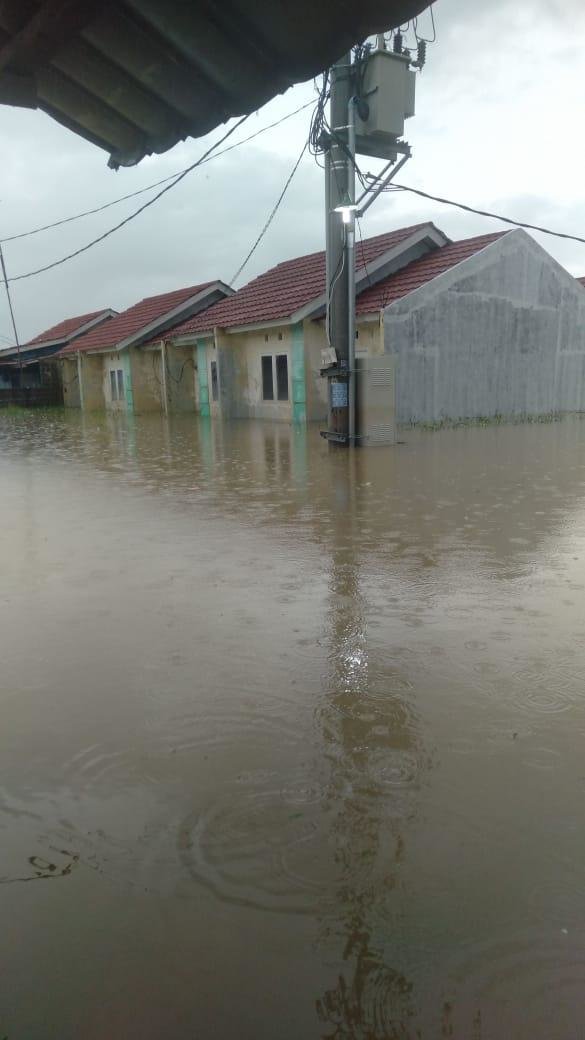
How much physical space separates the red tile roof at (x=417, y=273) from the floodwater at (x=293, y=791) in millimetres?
12524

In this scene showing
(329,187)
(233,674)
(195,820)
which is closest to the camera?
(195,820)

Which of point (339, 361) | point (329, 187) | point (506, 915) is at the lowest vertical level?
point (506, 915)

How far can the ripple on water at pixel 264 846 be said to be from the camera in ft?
6.47

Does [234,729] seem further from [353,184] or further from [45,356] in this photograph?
[45,356]

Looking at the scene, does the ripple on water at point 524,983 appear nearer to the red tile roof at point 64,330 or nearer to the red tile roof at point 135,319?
the red tile roof at point 135,319

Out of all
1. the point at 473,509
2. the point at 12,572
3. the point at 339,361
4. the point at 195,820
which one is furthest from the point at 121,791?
the point at 339,361

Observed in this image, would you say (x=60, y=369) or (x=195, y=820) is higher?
(x=60, y=369)

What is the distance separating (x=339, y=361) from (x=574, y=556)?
8.30 m

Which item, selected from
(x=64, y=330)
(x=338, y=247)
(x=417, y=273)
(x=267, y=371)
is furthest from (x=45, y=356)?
(x=338, y=247)

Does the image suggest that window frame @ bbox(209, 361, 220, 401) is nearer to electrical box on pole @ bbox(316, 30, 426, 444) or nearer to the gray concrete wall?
the gray concrete wall

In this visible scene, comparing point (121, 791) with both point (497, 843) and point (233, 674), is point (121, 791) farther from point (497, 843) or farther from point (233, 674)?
point (497, 843)

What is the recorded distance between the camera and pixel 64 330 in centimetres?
3906

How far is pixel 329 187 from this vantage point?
41.4 ft

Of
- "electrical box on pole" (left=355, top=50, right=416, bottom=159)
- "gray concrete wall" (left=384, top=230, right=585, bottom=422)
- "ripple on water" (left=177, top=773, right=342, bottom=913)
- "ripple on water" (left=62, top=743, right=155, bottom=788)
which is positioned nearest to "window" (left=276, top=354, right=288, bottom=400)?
"gray concrete wall" (left=384, top=230, right=585, bottom=422)
